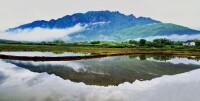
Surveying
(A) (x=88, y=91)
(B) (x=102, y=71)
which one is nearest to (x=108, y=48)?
(B) (x=102, y=71)

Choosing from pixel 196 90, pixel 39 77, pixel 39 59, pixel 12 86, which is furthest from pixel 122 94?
pixel 39 59

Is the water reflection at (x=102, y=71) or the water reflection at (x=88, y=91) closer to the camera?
the water reflection at (x=88, y=91)

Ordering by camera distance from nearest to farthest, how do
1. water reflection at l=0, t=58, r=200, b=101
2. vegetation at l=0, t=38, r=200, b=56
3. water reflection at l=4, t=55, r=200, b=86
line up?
water reflection at l=0, t=58, r=200, b=101, water reflection at l=4, t=55, r=200, b=86, vegetation at l=0, t=38, r=200, b=56

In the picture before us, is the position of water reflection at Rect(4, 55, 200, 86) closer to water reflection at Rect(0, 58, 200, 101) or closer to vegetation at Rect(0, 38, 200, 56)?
water reflection at Rect(0, 58, 200, 101)

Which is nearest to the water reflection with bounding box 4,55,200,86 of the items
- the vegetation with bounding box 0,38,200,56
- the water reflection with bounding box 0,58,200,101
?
the water reflection with bounding box 0,58,200,101

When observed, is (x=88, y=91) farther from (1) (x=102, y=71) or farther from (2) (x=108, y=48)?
(2) (x=108, y=48)

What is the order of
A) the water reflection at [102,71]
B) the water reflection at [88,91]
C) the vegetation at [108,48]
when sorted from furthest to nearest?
the vegetation at [108,48] < the water reflection at [102,71] < the water reflection at [88,91]

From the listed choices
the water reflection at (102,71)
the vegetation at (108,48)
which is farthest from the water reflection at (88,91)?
the vegetation at (108,48)

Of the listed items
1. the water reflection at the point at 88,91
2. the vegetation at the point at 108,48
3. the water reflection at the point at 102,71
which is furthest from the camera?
the vegetation at the point at 108,48

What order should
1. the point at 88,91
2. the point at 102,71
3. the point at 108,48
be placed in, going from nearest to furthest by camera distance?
the point at 88,91 → the point at 102,71 → the point at 108,48

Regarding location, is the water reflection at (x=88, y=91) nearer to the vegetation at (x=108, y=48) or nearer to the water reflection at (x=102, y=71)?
the water reflection at (x=102, y=71)

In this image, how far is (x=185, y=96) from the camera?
14.8 metres

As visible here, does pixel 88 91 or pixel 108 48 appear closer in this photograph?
pixel 88 91

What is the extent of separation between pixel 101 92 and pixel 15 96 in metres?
3.90
